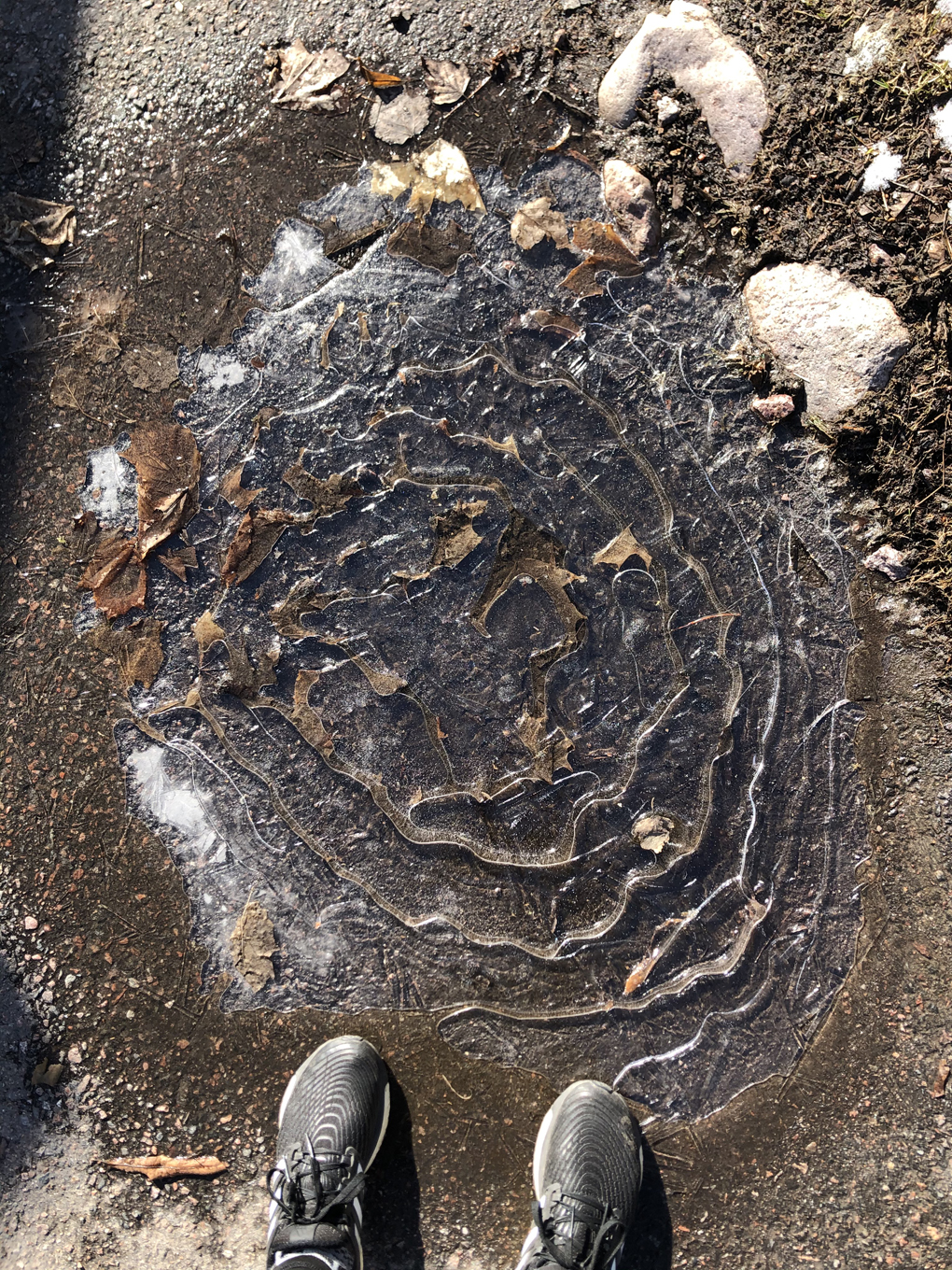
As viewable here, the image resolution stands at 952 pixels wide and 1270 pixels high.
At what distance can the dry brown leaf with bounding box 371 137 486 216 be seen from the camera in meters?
1.84

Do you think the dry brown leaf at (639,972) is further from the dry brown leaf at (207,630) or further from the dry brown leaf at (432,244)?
the dry brown leaf at (432,244)

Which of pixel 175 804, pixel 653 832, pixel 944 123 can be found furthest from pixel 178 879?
pixel 944 123

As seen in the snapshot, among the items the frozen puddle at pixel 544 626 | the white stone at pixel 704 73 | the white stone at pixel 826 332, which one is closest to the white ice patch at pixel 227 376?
→ the frozen puddle at pixel 544 626

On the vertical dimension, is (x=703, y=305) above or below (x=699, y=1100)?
above

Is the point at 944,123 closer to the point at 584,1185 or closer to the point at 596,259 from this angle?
the point at 596,259

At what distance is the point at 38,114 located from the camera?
75.2 inches

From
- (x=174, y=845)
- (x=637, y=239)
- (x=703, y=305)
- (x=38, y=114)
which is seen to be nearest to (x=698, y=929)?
(x=174, y=845)

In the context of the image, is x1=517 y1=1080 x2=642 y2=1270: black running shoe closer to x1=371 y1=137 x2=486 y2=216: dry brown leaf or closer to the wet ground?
the wet ground

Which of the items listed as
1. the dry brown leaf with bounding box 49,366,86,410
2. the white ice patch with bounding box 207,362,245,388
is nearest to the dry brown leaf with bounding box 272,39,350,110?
the white ice patch with bounding box 207,362,245,388

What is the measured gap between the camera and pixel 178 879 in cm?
193

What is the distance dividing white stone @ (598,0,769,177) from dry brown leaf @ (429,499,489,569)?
1.12m

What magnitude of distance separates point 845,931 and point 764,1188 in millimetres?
716

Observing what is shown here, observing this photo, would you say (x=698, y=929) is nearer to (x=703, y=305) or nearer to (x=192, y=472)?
(x=703, y=305)

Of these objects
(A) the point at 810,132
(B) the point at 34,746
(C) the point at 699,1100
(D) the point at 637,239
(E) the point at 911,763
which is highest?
(A) the point at 810,132
